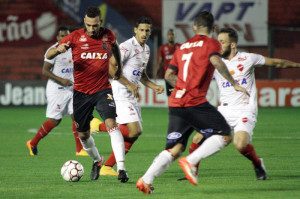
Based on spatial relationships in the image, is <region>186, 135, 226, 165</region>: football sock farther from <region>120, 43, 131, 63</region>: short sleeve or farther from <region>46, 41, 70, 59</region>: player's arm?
<region>120, 43, 131, 63</region>: short sleeve

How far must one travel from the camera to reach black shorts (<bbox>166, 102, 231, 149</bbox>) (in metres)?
5.99

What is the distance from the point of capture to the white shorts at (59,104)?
10.4 meters

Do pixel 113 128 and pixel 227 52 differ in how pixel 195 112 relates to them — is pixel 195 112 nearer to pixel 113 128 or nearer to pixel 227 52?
pixel 113 128

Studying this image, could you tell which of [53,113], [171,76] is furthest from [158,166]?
[53,113]

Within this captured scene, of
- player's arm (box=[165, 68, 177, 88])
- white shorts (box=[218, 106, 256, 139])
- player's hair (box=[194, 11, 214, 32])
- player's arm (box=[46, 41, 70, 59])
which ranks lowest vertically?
white shorts (box=[218, 106, 256, 139])

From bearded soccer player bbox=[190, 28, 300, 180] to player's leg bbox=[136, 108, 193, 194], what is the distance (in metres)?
1.28

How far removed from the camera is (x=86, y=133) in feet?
24.4

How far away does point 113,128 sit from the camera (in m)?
7.12

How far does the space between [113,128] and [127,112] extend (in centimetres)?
95

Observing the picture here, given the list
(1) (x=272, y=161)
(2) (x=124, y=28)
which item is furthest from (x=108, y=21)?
(1) (x=272, y=161)

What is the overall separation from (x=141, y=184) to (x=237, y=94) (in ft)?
7.46

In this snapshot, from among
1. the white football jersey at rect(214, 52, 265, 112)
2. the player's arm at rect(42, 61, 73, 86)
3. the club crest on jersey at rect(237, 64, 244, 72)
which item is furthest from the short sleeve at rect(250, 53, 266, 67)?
the player's arm at rect(42, 61, 73, 86)

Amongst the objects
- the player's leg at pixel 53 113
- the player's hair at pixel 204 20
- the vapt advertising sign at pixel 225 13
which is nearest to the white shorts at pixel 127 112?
the player's hair at pixel 204 20

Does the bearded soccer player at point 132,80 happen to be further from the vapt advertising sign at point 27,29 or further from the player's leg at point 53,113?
the vapt advertising sign at point 27,29
